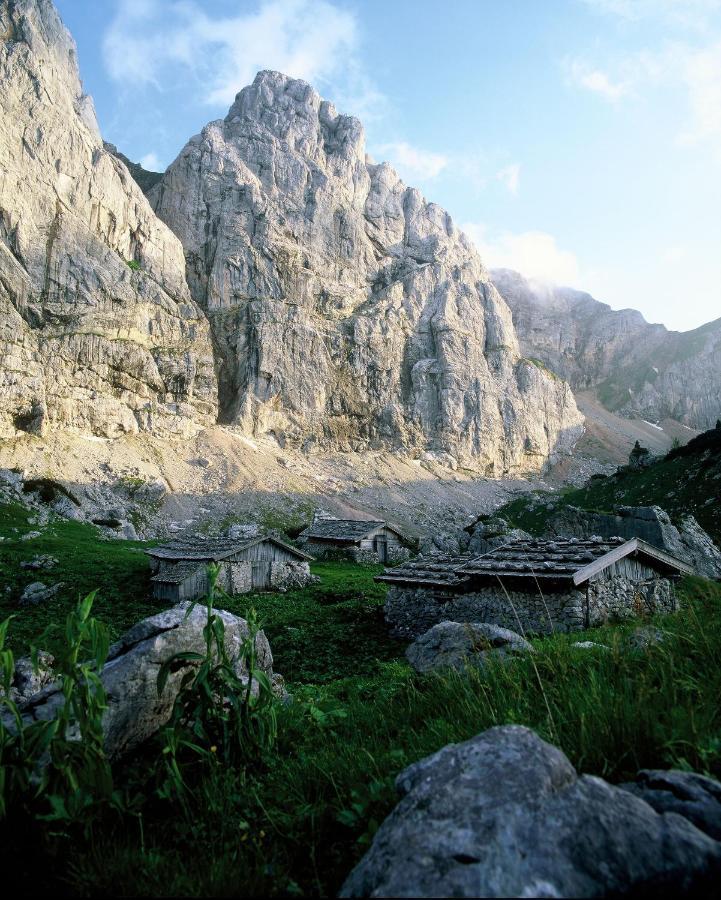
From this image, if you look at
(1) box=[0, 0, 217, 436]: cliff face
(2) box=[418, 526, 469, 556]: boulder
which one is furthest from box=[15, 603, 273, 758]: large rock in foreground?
(1) box=[0, 0, 217, 436]: cliff face

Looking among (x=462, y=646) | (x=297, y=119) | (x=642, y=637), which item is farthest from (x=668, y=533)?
(x=297, y=119)

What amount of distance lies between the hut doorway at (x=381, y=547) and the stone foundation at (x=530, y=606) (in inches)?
1028

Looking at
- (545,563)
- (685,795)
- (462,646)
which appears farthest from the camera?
(545,563)

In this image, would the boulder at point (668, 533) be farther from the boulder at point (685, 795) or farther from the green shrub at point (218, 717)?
the boulder at point (685, 795)

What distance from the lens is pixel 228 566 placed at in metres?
29.4

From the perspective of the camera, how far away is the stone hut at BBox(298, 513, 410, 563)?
4453 cm

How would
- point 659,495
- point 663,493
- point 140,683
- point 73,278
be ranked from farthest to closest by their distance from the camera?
point 73,278
point 659,495
point 663,493
point 140,683

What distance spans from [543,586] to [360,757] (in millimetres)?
12515

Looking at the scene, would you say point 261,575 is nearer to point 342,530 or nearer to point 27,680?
point 342,530

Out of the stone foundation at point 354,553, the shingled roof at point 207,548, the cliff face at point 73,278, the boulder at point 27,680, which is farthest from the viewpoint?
the cliff face at point 73,278

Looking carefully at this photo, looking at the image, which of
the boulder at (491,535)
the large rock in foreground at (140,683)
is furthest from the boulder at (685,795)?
the boulder at (491,535)

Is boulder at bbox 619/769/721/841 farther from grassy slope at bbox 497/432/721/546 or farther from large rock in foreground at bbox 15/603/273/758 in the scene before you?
grassy slope at bbox 497/432/721/546

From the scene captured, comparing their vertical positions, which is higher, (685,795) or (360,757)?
(685,795)

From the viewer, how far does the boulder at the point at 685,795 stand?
266 cm
